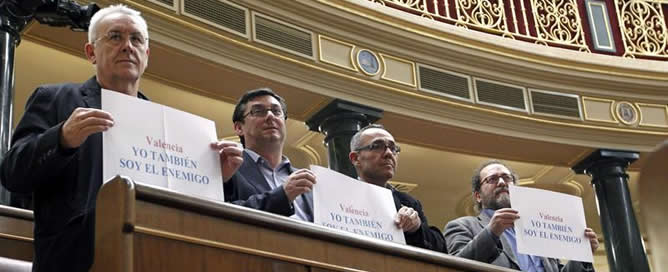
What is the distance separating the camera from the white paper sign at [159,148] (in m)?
1.98

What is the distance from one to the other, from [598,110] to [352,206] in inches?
215

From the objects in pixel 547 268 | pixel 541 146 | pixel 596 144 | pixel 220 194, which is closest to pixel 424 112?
pixel 541 146

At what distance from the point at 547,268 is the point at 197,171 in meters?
1.63

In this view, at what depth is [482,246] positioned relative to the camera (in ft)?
9.72

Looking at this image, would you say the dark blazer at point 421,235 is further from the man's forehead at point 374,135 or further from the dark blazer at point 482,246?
the man's forehead at point 374,135

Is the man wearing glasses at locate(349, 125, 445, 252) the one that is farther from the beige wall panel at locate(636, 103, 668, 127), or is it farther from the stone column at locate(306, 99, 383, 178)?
the beige wall panel at locate(636, 103, 668, 127)

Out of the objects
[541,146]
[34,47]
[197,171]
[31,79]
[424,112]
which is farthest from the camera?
[541,146]

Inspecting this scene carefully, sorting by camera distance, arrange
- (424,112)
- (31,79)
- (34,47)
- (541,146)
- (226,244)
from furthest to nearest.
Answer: (541,146), (424,112), (31,79), (34,47), (226,244)

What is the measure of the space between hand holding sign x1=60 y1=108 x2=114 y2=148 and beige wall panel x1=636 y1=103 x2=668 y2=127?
21.5ft

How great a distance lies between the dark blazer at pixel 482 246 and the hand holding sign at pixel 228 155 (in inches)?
42.1

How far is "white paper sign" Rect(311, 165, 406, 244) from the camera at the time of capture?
2482 mm

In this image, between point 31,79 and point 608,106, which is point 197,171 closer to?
point 31,79

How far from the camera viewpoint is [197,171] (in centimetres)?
217

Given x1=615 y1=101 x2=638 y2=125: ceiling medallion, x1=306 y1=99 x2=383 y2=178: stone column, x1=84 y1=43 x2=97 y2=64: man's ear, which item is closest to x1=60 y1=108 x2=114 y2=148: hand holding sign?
x1=84 y1=43 x2=97 y2=64: man's ear
